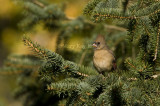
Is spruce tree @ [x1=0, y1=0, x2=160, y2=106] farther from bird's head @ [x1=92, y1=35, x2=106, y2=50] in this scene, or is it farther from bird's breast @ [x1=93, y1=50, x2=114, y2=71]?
bird's head @ [x1=92, y1=35, x2=106, y2=50]

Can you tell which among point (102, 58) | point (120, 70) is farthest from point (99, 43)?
point (120, 70)

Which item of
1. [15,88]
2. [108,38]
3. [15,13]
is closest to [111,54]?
[108,38]

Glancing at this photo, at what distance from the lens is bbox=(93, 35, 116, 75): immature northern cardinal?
10.4 ft

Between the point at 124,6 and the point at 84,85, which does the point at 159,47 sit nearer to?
the point at 124,6

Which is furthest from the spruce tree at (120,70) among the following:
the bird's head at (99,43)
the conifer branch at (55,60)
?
the bird's head at (99,43)

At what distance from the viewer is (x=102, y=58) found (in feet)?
10.7

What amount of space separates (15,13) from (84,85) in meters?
4.90

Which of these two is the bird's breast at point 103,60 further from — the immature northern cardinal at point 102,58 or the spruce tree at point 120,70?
the spruce tree at point 120,70

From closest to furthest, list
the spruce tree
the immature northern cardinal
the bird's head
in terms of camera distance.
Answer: the spruce tree < the immature northern cardinal < the bird's head

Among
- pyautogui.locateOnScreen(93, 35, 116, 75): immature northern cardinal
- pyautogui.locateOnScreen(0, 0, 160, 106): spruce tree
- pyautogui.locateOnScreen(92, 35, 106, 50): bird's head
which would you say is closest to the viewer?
pyautogui.locateOnScreen(0, 0, 160, 106): spruce tree

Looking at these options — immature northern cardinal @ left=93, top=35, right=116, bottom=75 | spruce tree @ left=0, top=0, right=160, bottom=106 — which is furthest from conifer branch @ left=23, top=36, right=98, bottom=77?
immature northern cardinal @ left=93, top=35, right=116, bottom=75

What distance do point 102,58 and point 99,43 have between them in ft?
0.85

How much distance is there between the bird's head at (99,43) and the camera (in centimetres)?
336

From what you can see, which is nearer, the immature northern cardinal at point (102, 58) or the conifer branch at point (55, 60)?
the conifer branch at point (55, 60)
